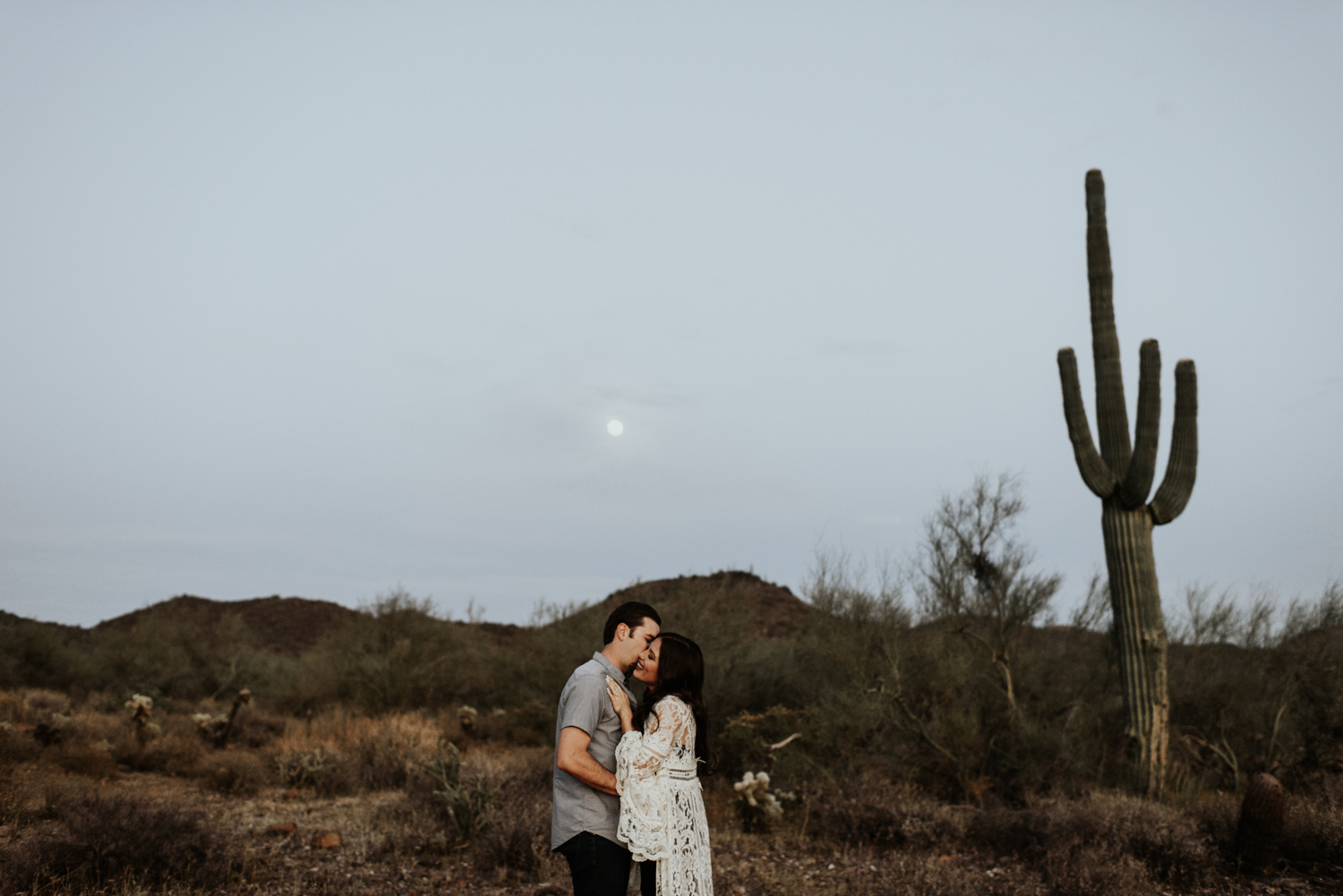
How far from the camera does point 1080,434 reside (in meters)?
12.3

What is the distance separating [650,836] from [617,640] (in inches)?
32.5

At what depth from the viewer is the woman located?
11.3ft

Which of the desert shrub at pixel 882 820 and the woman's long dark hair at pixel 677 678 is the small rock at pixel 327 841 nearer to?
the desert shrub at pixel 882 820

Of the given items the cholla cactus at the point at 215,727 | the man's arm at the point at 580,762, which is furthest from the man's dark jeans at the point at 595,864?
the cholla cactus at the point at 215,727

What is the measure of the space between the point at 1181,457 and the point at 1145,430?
600 millimetres

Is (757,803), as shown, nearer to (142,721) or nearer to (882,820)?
(882,820)

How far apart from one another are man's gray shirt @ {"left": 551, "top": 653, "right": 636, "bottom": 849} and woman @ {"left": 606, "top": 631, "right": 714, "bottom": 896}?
6cm

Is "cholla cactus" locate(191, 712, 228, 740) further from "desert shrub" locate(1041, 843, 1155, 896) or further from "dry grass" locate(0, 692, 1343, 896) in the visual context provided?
"desert shrub" locate(1041, 843, 1155, 896)

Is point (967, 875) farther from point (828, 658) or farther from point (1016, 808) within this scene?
point (828, 658)

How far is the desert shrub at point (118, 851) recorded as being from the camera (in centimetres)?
661

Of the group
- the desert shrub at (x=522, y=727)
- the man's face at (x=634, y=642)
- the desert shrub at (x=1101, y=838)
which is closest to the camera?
the man's face at (x=634, y=642)

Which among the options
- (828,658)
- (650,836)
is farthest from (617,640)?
(828,658)

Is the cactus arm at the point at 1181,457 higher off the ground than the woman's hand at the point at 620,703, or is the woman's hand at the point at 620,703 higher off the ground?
the cactus arm at the point at 1181,457

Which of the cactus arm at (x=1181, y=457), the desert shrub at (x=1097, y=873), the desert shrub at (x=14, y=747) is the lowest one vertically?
the desert shrub at (x=1097, y=873)
